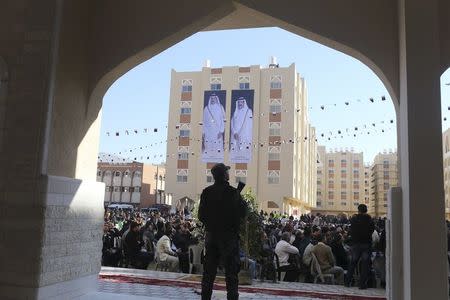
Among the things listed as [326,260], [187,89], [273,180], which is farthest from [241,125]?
[326,260]

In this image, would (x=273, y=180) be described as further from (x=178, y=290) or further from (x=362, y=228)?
(x=178, y=290)

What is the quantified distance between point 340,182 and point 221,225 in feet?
276

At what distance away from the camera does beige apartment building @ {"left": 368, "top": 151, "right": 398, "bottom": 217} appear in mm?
79500

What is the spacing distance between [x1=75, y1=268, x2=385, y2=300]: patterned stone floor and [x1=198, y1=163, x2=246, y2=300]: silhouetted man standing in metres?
1.34

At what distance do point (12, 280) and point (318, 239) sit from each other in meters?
6.83

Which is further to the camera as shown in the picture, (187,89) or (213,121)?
(187,89)

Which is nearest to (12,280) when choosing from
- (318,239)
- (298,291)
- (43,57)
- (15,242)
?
(15,242)

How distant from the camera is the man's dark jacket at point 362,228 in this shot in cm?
771

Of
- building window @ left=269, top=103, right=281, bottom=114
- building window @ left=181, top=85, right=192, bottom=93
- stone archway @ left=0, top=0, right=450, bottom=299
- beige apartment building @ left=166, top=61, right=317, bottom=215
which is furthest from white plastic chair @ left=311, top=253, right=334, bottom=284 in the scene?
building window @ left=181, top=85, right=192, bottom=93

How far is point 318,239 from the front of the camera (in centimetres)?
1025

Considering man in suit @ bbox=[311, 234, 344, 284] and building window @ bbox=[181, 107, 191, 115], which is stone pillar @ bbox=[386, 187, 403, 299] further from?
building window @ bbox=[181, 107, 191, 115]

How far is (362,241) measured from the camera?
7824 millimetres

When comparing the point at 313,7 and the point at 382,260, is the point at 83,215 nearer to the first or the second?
the point at 313,7

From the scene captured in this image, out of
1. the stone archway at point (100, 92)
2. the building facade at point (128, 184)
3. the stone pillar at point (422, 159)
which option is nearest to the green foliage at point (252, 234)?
the stone archway at point (100, 92)
